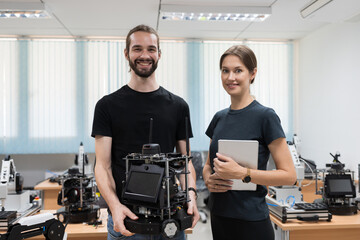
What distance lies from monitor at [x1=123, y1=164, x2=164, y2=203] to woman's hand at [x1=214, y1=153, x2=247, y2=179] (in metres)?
0.48

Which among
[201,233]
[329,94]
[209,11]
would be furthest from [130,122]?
[329,94]

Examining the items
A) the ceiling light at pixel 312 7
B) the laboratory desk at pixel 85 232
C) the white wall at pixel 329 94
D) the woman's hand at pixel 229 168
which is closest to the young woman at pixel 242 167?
A: the woman's hand at pixel 229 168

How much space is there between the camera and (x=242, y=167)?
1.51 metres

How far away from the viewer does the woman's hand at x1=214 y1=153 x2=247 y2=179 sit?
4.87 feet

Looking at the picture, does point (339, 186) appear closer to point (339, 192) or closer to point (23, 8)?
point (339, 192)

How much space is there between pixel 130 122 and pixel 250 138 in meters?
0.60

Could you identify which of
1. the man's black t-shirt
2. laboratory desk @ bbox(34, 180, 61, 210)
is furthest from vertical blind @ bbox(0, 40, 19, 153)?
the man's black t-shirt

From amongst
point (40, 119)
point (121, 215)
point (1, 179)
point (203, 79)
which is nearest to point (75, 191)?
point (1, 179)

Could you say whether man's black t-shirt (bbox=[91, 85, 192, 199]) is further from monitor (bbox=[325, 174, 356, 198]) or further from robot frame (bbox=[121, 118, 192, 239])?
monitor (bbox=[325, 174, 356, 198])

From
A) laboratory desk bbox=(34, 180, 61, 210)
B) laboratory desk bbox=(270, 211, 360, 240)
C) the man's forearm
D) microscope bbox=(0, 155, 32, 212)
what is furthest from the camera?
laboratory desk bbox=(34, 180, 61, 210)

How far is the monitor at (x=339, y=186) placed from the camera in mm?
2424

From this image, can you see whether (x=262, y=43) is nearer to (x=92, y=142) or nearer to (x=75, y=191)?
(x=92, y=142)

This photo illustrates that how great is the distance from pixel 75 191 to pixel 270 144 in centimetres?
141

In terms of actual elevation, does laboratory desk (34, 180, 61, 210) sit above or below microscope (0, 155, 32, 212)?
below
